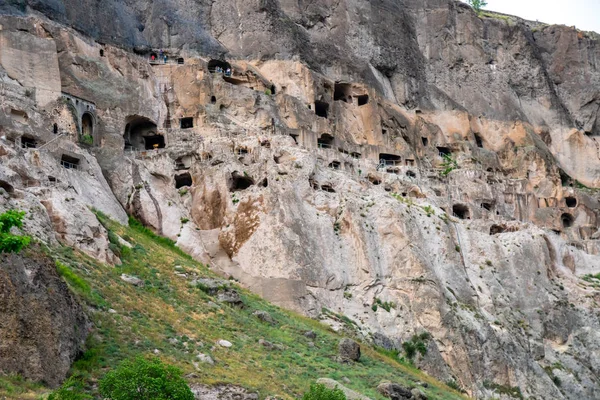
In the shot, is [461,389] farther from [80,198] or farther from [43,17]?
[43,17]

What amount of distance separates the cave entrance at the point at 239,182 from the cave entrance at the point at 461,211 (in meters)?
16.6

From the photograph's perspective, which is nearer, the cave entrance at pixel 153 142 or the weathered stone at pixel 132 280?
→ the weathered stone at pixel 132 280

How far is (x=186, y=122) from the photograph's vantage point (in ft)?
176

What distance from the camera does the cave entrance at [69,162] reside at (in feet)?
137

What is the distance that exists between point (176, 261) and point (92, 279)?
7.53 m

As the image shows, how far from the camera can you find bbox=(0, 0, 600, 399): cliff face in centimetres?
4234

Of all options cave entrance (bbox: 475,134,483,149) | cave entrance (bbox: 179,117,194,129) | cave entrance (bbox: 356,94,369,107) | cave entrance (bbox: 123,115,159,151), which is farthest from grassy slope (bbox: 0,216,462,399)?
cave entrance (bbox: 475,134,483,149)

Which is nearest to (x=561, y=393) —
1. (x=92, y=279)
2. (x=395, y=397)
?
(x=395, y=397)

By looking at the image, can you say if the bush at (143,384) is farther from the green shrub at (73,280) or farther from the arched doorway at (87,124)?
the arched doorway at (87,124)

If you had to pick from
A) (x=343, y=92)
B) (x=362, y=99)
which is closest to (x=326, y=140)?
(x=343, y=92)

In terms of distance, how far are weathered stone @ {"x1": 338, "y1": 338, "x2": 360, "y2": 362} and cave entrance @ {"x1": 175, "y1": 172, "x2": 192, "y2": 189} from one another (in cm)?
1706

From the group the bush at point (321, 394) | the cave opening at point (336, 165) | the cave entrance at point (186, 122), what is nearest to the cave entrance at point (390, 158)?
the cave opening at point (336, 165)

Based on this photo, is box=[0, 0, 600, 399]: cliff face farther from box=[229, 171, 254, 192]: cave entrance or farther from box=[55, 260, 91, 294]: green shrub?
box=[55, 260, 91, 294]: green shrub

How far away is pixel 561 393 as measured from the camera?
44.5 meters
